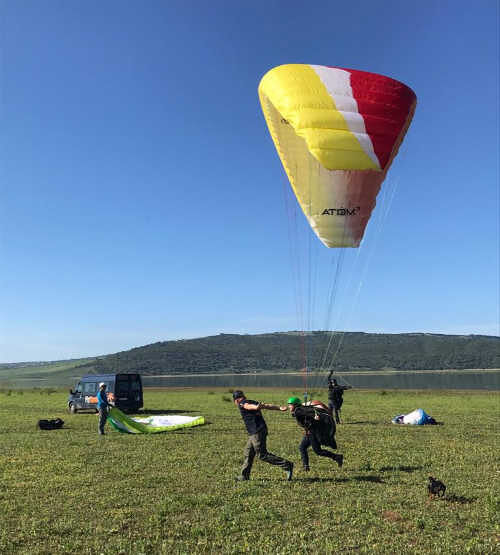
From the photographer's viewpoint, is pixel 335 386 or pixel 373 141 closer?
pixel 373 141

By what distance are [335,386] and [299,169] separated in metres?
9.76

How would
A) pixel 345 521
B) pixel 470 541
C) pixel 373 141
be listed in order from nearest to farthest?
pixel 470 541
pixel 345 521
pixel 373 141

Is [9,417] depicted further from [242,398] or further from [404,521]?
[404,521]

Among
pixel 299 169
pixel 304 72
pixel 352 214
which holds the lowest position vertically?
pixel 352 214

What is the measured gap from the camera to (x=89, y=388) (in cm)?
2641

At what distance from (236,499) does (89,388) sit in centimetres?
2030

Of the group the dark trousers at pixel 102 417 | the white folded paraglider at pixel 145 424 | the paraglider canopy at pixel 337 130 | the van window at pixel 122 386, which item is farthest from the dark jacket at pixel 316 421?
the van window at pixel 122 386

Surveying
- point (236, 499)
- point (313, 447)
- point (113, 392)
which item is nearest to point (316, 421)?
point (313, 447)

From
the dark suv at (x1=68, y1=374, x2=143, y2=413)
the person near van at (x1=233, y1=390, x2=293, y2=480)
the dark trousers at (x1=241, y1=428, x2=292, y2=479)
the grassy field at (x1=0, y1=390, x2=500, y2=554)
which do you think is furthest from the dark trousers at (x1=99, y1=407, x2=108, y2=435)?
the dark trousers at (x1=241, y1=428, x2=292, y2=479)

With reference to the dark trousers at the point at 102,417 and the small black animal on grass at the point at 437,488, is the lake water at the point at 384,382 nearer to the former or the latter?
the dark trousers at the point at 102,417

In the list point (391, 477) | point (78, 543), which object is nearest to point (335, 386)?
point (391, 477)

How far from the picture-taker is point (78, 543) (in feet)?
20.9

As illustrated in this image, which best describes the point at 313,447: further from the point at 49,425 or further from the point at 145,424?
the point at 49,425

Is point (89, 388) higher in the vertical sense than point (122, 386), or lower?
lower
